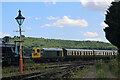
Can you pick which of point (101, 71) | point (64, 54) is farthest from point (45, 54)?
point (101, 71)

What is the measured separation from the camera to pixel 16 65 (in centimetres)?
2606

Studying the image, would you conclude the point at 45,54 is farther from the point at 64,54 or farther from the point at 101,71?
the point at 101,71

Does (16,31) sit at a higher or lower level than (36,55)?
higher

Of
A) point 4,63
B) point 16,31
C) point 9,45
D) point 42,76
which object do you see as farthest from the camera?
point 9,45

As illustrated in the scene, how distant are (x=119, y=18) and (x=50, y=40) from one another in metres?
107

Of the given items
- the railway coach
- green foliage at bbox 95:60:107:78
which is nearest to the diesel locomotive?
the railway coach

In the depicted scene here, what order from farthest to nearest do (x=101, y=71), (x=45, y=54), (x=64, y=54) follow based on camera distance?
(x=64, y=54) → (x=45, y=54) → (x=101, y=71)

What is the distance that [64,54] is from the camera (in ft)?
135

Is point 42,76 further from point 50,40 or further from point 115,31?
point 50,40

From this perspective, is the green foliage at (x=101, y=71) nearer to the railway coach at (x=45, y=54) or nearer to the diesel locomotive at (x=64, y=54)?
the railway coach at (x=45, y=54)

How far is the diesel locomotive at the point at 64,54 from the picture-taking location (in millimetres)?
36219

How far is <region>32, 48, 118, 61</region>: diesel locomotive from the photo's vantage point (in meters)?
36.2

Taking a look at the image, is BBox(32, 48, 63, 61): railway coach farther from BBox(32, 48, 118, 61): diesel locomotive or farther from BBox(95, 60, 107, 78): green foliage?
BBox(95, 60, 107, 78): green foliage

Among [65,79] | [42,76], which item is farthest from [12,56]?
[65,79]
